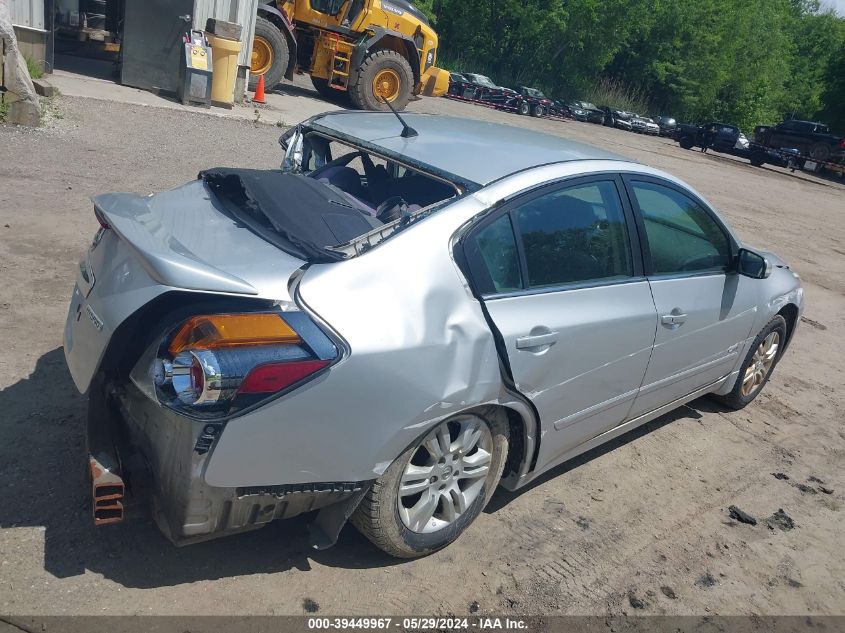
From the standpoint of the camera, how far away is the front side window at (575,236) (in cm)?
324

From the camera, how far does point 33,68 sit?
1125 centimetres

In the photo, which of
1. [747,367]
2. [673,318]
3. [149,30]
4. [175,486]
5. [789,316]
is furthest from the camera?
[149,30]

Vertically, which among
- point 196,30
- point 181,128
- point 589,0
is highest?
point 589,0

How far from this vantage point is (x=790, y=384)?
5859 millimetres

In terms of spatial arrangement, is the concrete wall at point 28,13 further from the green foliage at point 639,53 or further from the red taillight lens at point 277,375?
the green foliage at point 639,53

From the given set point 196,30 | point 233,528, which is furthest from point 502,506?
point 196,30

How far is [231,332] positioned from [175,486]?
57 cm

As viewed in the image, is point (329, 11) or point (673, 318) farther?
point (329, 11)

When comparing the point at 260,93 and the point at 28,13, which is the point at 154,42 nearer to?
the point at 28,13

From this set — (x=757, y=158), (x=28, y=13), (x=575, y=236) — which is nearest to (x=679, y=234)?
(x=575, y=236)

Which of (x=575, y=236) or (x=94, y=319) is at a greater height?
(x=575, y=236)

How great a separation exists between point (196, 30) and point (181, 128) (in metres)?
3.16

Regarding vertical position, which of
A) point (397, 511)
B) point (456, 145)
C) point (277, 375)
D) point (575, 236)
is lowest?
point (397, 511)

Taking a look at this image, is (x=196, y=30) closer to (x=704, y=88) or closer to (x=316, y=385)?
(x=316, y=385)
